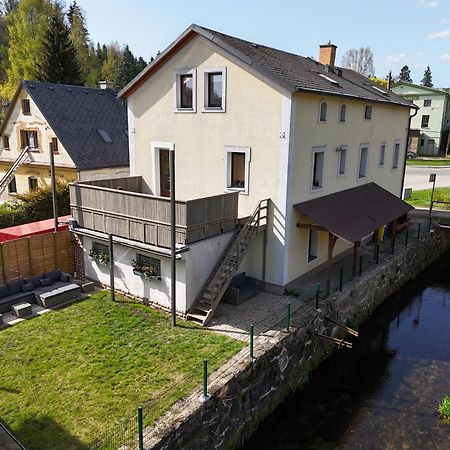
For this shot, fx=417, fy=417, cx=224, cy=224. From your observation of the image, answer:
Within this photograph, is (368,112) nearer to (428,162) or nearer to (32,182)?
(32,182)

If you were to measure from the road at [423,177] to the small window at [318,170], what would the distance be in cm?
2505

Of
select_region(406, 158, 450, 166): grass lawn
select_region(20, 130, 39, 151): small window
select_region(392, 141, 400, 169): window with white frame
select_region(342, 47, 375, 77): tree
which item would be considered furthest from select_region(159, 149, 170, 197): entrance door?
select_region(342, 47, 375, 77): tree

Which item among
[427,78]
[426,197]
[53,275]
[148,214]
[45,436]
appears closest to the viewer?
[45,436]

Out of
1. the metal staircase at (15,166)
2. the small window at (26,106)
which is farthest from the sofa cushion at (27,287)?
the small window at (26,106)

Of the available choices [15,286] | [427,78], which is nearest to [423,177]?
[15,286]

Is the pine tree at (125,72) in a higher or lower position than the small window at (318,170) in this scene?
higher

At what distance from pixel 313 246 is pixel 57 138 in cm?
1978

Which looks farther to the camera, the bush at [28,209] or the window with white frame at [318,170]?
the bush at [28,209]

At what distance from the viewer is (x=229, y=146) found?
1653cm

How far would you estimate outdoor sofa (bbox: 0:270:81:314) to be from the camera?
14586mm

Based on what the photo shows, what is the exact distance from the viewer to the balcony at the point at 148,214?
13578mm

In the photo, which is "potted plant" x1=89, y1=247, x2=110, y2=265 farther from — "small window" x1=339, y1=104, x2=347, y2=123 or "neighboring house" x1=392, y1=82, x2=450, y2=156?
"neighboring house" x1=392, y1=82, x2=450, y2=156

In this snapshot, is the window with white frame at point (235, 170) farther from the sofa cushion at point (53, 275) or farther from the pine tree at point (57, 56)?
the pine tree at point (57, 56)

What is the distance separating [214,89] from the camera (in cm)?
1670
